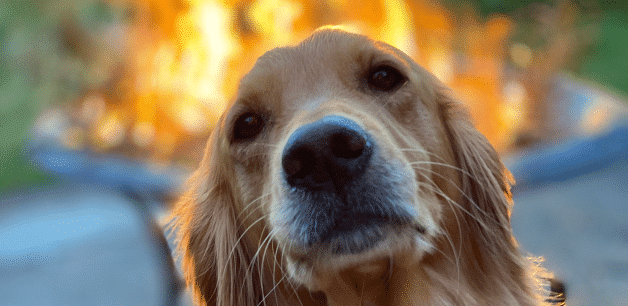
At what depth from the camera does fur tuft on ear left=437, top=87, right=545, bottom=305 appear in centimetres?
219

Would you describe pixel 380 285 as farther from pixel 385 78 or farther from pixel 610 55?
pixel 610 55

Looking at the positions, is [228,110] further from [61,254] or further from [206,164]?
[61,254]

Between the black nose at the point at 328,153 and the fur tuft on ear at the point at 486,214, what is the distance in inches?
28.8

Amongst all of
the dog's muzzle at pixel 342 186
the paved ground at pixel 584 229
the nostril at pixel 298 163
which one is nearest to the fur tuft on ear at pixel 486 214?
the dog's muzzle at pixel 342 186

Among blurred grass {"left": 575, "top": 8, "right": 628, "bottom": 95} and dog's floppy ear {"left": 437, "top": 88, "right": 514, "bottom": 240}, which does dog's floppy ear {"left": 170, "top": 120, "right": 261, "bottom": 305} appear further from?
blurred grass {"left": 575, "top": 8, "right": 628, "bottom": 95}

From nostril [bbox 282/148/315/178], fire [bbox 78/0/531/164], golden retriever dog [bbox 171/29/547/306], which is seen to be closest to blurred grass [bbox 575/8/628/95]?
fire [bbox 78/0/531/164]

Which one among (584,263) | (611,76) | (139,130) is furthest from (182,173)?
(611,76)

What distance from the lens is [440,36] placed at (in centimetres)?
637

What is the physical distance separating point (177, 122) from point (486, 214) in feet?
13.1

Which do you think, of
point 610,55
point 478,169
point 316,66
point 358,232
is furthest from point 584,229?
point 610,55

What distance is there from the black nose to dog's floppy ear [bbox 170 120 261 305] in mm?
765

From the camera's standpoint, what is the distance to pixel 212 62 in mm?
5500

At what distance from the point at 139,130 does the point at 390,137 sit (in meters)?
4.19

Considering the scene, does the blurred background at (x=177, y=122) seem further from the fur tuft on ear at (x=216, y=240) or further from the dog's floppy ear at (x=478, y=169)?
the dog's floppy ear at (x=478, y=169)
